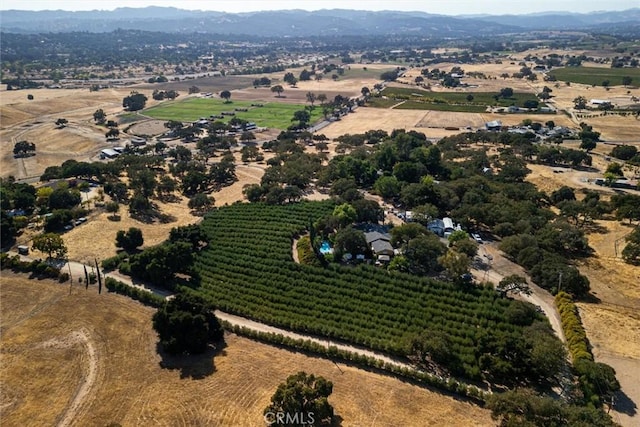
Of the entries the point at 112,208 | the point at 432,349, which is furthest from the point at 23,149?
the point at 432,349

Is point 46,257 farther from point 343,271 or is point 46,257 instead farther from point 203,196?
point 343,271

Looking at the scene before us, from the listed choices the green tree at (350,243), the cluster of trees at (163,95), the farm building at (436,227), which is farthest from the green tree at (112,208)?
the cluster of trees at (163,95)

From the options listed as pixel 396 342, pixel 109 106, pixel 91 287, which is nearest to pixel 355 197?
pixel 396 342

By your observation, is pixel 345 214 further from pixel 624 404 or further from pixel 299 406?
pixel 624 404

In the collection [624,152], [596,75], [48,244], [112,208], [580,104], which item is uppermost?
[596,75]

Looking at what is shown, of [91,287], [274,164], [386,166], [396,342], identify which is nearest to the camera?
[396,342]
